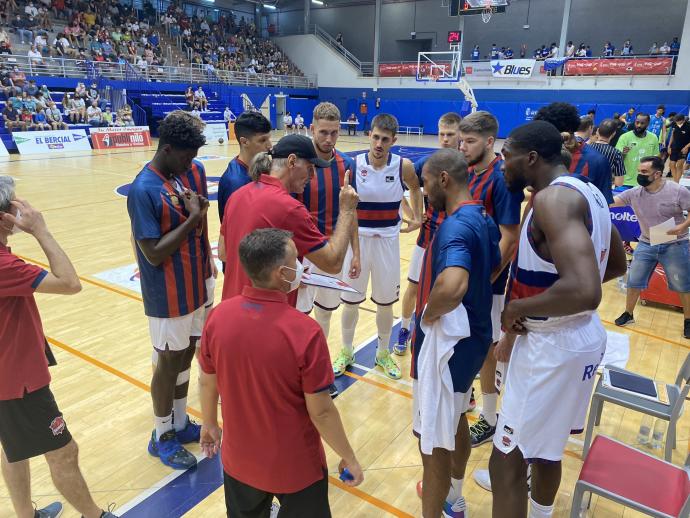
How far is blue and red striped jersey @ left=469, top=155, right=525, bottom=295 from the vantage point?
3459 millimetres

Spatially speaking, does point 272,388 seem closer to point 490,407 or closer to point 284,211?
point 284,211

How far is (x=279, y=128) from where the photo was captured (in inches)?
1228

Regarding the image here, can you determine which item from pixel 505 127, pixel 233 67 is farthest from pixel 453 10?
pixel 233 67

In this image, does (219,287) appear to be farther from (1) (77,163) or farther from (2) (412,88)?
(2) (412,88)

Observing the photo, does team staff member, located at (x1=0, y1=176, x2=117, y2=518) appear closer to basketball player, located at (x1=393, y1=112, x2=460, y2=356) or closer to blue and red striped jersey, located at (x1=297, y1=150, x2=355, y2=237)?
blue and red striped jersey, located at (x1=297, y1=150, x2=355, y2=237)

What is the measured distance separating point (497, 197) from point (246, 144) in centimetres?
188

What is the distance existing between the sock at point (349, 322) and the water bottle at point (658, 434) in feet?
8.54

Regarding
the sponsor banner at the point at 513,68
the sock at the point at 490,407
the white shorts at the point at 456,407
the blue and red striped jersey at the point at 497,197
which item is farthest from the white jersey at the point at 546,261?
the sponsor banner at the point at 513,68

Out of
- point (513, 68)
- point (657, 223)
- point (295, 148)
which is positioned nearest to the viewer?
point (295, 148)

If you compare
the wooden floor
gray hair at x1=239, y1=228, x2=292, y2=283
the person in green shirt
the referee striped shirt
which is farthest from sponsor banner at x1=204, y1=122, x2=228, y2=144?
gray hair at x1=239, y1=228, x2=292, y2=283

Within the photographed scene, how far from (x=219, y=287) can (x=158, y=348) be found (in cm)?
348

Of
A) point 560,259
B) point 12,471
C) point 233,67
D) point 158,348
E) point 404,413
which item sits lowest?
point 404,413

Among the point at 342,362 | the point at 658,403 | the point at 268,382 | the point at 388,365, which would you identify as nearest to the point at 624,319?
the point at 658,403

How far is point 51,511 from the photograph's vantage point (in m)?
2.92
